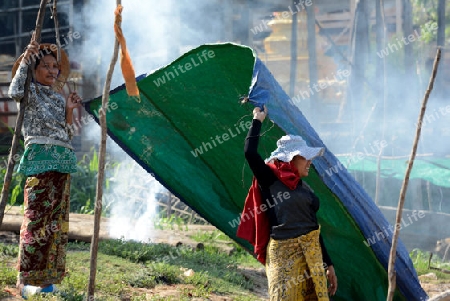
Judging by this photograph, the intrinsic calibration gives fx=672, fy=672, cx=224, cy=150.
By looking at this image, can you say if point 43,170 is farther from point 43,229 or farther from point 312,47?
point 312,47

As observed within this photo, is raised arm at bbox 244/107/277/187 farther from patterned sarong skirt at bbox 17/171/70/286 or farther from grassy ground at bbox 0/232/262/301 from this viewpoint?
grassy ground at bbox 0/232/262/301

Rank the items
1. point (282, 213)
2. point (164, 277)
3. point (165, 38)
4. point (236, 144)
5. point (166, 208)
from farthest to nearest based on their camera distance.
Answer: point (165, 38)
point (166, 208)
point (164, 277)
point (236, 144)
point (282, 213)

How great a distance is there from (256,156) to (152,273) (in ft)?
7.91

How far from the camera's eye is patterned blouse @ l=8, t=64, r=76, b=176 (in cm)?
425

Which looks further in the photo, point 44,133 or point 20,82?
point 44,133

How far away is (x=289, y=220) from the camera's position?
373 cm

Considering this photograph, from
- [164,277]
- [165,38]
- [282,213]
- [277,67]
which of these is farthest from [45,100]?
[277,67]

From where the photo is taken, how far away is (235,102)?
14.6 ft

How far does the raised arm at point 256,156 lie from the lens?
361cm

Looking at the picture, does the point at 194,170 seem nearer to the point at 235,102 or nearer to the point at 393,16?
the point at 235,102

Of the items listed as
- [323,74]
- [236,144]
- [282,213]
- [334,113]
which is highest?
[323,74]

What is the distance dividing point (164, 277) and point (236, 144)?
1.63 meters

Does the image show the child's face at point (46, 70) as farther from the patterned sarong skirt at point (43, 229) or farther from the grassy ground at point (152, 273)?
the grassy ground at point (152, 273)

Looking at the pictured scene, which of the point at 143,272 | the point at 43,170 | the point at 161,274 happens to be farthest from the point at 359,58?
the point at 43,170
